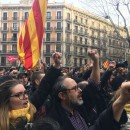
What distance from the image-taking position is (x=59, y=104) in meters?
3.32

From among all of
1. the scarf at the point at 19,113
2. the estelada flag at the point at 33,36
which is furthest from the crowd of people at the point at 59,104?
the estelada flag at the point at 33,36

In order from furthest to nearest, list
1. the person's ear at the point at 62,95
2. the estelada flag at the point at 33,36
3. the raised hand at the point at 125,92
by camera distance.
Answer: the estelada flag at the point at 33,36 → the person's ear at the point at 62,95 → the raised hand at the point at 125,92

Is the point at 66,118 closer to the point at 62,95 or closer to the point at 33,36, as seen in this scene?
the point at 62,95

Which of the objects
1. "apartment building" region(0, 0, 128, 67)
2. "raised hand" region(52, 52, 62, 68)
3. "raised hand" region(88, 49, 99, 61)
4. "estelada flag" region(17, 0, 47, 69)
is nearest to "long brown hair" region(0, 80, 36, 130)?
"raised hand" region(52, 52, 62, 68)

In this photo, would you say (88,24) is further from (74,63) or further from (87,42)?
(74,63)

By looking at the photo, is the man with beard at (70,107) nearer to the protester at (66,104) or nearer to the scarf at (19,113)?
the protester at (66,104)

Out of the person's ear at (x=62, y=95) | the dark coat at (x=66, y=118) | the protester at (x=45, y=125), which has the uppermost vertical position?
the person's ear at (x=62, y=95)

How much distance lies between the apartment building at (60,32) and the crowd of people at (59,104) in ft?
198

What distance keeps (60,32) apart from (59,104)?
207ft

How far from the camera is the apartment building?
6556 centimetres

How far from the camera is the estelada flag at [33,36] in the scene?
642cm

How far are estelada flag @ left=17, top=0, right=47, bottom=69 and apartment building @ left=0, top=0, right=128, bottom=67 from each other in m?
57.1

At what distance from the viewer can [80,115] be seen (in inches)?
128

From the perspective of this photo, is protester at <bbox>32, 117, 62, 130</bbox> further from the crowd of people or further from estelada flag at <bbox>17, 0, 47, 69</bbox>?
estelada flag at <bbox>17, 0, 47, 69</bbox>
